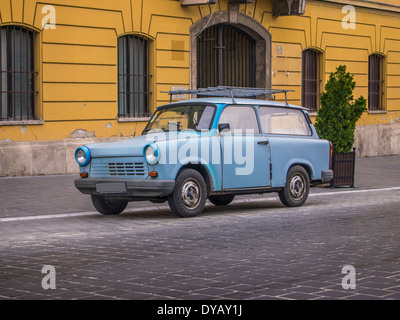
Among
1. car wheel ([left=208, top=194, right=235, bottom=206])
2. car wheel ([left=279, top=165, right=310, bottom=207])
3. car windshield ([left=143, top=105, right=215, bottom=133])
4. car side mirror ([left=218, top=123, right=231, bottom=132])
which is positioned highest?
car windshield ([left=143, top=105, right=215, bottom=133])

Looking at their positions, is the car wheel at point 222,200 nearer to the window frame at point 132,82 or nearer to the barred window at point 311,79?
the window frame at point 132,82

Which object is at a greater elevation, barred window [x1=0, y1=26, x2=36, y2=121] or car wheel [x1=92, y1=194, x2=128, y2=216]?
barred window [x1=0, y1=26, x2=36, y2=121]

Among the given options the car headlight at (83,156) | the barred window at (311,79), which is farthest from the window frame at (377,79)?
the car headlight at (83,156)

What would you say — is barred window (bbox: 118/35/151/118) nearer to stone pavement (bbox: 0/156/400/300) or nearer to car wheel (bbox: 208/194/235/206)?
stone pavement (bbox: 0/156/400/300)

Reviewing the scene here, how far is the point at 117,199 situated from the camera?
1190 centimetres

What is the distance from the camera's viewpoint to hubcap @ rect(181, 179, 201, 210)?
11.1 m

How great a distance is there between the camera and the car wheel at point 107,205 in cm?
1184

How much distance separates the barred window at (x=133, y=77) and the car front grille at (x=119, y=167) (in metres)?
8.25

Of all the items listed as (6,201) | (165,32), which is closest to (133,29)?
(165,32)

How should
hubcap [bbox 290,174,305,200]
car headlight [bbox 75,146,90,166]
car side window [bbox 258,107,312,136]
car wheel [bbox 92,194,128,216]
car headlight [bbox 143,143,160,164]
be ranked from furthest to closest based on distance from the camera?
hubcap [bbox 290,174,305,200], car side window [bbox 258,107,312,136], car wheel [bbox 92,194,128,216], car headlight [bbox 75,146,90,166], car headlight [bbox 143,143,160,164]

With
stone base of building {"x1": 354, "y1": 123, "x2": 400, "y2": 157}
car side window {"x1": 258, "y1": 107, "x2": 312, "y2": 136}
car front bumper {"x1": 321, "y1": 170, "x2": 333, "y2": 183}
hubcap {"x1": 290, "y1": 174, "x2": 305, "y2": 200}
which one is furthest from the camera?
stone base of building {"x1": 354, "y1": 123, "x2": 400, "y2": 157}

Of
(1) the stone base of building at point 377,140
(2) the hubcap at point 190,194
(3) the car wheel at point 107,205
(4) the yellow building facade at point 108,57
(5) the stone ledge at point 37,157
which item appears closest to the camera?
(2) the hubcap at point 190,194

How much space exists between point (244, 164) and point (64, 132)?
7145mm

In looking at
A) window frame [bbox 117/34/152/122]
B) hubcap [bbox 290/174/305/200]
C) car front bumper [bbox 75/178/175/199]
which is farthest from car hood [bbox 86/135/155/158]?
window frame [bbox 117/34/152/122]
